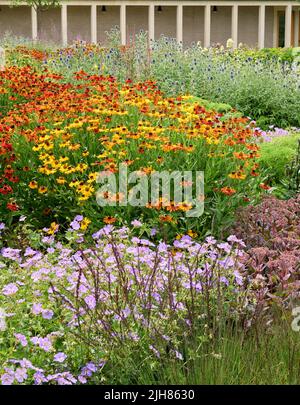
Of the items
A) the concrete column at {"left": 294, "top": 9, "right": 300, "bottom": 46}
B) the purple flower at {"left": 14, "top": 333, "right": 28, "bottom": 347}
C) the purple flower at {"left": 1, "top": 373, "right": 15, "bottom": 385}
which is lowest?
the purple flower at {"left": 1, "top": 373, "right": 15, "bottom": 385}

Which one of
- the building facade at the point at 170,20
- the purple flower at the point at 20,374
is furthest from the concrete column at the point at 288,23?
the purple flower at the point at 20,374

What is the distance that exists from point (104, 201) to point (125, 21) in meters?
35.4

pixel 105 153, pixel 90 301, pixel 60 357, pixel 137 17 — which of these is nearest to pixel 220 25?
pixel 137 17

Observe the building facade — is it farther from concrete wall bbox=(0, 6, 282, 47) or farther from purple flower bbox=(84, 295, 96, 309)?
purple flower bbox=(84, 295, 96, 309)

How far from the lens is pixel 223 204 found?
5.74m

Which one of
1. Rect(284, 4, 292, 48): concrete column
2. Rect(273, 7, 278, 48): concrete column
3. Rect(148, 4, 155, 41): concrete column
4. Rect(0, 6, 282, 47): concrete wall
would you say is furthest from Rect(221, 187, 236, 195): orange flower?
Rect(273, 7, 278, 48): concrete column

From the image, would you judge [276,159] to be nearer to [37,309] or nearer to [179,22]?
[37,309]

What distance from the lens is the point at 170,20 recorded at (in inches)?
1628

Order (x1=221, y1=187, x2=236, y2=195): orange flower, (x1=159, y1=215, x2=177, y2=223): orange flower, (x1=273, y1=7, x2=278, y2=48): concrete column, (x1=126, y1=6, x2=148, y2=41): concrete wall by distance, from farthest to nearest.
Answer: (x1=273, y1=7, x2=278, y2=48): concrete column, (x1=126, y1=6, x2=148, y2=41): concrete wall, (x1=221, y1=187, x2=236, y2=195): orange flower, (x1=159, y1=215, x2=177, y2=223): orange flower

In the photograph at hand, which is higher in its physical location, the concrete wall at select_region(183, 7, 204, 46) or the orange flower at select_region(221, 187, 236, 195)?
the concrete wall at select_region(183, 7, 204, 46)

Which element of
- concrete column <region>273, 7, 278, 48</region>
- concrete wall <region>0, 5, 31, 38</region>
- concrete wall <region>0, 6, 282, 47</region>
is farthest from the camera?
concrete column <region>273, 7, 278, 48</region>

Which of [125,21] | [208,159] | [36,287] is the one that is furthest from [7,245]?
[125,21]

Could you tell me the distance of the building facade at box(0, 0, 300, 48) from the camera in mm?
39000

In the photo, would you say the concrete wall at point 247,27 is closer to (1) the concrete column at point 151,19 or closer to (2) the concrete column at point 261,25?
(2) the concrete column at point 261,25
